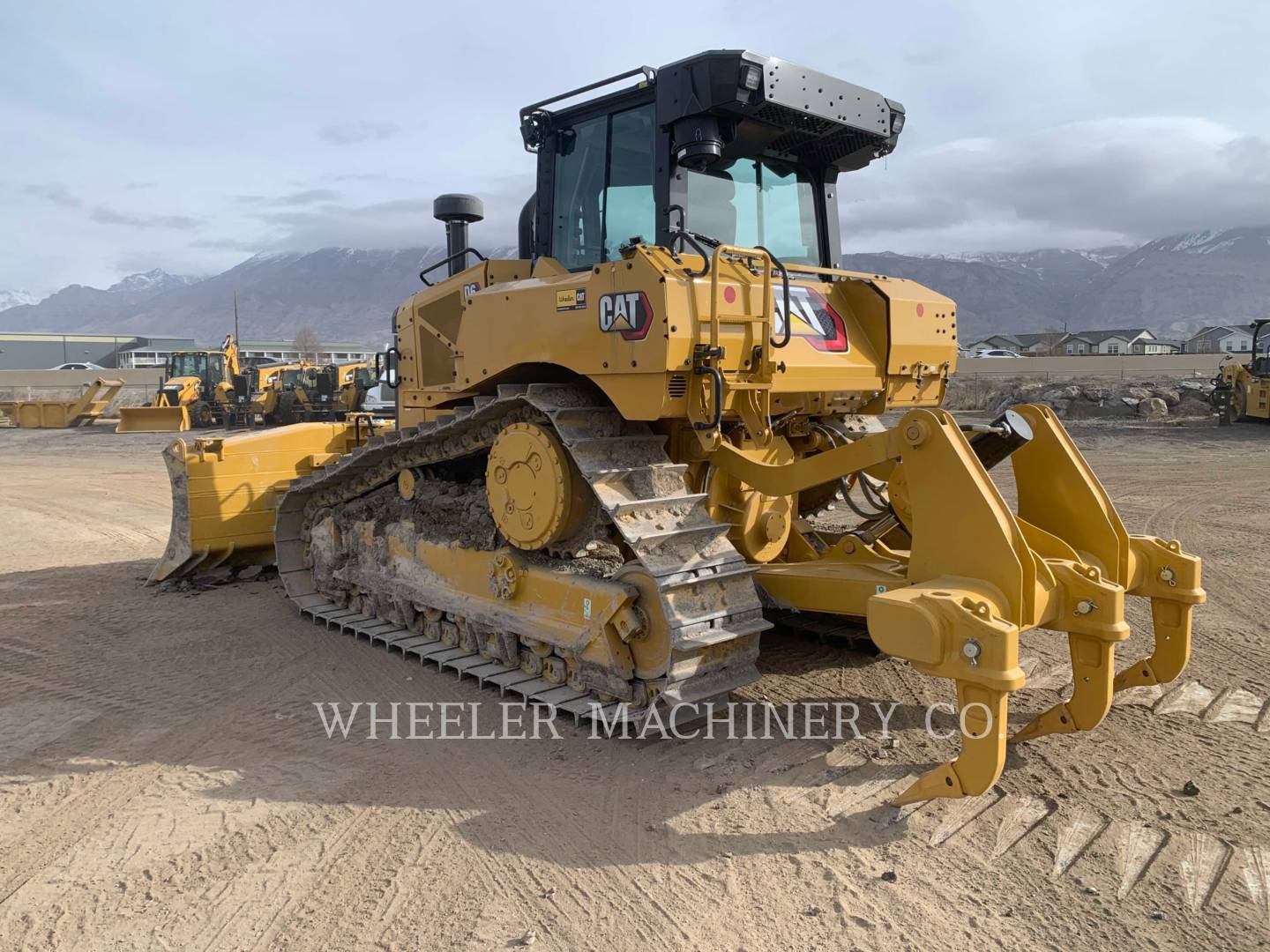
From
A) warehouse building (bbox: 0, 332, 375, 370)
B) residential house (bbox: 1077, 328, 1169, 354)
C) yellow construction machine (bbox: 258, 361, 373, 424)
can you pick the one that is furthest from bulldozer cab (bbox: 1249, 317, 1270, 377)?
warehouse building (bbox: 0, 332, 375, 370)

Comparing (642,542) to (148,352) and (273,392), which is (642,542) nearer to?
(273,392)

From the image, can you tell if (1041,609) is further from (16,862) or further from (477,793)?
(16,862)

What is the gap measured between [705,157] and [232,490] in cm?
546

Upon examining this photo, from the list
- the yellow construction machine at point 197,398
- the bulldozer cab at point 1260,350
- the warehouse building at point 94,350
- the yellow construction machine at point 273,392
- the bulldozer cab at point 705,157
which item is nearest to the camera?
the bulldozer cab at point 705,157

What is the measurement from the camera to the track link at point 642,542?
4414 millimetres

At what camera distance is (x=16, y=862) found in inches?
147

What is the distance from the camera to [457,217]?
746 cm

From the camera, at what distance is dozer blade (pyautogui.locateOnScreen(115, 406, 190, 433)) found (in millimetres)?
29000

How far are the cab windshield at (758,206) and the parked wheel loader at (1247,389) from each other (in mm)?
20717

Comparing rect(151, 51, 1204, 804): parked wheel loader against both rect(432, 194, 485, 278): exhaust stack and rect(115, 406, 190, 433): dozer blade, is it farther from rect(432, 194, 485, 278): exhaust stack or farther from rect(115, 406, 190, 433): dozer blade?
rect(115, 406, 190, 433): dozer blade

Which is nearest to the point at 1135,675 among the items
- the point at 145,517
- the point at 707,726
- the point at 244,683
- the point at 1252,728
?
the point at 1252,728

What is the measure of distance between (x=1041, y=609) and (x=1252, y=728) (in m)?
1.66

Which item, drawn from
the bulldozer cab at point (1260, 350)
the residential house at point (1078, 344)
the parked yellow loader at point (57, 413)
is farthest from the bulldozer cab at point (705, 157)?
the residential house at point (1078, 344)

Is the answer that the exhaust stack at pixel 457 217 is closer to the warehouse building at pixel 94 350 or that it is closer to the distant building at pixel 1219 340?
the warehouse building at pixel 94 350
